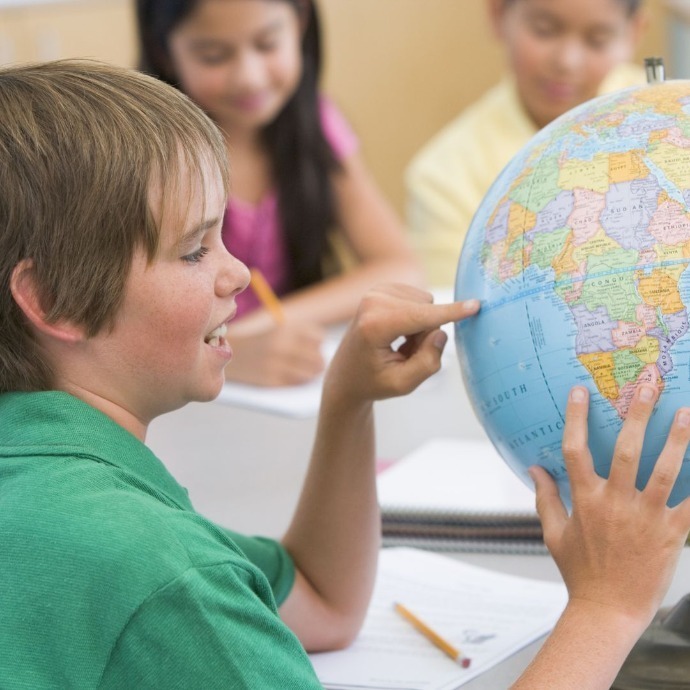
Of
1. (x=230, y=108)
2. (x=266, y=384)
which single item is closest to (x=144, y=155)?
(x=266, y=384)

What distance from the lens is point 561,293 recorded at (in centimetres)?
94

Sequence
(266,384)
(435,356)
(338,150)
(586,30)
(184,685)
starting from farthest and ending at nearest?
(338,150)
(586,30)
(266,384)
(435,356)
(184,685)

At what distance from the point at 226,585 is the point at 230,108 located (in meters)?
1.79

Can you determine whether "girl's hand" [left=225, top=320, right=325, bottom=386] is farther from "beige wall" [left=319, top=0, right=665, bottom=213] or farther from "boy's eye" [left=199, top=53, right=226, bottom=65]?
"beige wall" [left=319, top=0, right=665, bottom=213]

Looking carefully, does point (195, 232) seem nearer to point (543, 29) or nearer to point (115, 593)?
point (115, 593)

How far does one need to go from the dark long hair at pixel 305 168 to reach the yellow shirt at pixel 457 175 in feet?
0.65

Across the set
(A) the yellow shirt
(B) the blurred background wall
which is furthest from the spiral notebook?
(B) the blurred background wall

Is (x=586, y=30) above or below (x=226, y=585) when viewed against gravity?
above

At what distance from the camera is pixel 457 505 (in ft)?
4.65

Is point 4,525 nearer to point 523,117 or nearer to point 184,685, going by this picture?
point 184,685

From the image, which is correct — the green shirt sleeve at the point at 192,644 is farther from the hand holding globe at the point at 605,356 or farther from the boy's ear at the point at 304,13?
the boy's ear at the point at 304,13

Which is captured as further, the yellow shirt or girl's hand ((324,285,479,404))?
the yellow shirt

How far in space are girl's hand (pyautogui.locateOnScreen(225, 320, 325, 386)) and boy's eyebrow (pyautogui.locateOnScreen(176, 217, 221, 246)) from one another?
1.01 m

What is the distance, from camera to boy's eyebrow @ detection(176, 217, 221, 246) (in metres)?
0.94
